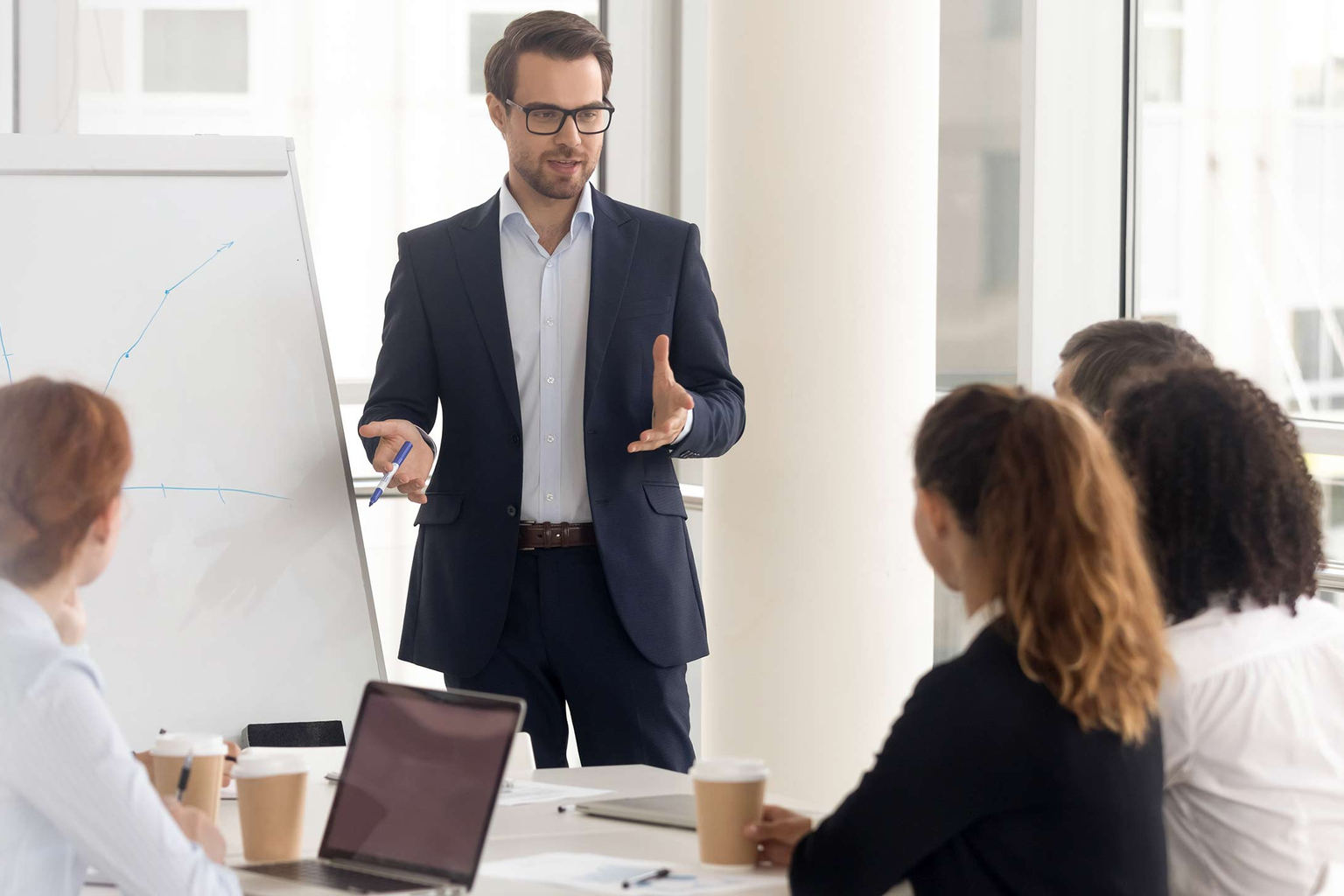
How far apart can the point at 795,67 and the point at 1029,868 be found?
206 cm

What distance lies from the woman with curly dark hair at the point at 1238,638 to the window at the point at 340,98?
295 cm

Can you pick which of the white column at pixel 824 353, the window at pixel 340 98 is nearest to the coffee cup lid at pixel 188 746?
the white column at pixel 824 353

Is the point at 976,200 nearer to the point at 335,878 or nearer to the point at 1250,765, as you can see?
the point at 1250,765

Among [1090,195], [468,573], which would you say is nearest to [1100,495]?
[468,573]

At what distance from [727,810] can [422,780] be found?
30 cm

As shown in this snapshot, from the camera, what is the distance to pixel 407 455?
94.3 inches

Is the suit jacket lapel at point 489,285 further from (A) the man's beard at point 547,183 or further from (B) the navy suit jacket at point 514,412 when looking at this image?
(A) the man's beard at point 547,183

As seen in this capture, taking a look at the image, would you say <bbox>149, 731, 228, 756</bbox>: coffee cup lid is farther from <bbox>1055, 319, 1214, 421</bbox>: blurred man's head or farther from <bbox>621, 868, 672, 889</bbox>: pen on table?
<bbox>1055, 319, 1214, 421</bbox>: blurred man's head

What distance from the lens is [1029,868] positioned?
1325mm

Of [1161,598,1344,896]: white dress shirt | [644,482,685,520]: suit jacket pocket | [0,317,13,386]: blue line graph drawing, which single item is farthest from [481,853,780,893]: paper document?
[0,317,13,386]: blue line graph drawing

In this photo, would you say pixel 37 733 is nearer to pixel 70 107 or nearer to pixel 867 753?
pixel 867 753

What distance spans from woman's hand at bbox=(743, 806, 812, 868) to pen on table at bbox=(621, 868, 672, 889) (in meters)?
0.09

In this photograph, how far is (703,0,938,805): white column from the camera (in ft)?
9.90

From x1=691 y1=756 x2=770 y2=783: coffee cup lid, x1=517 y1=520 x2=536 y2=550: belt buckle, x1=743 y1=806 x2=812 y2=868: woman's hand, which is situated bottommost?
x1=743 y1=806 x2=812 y2=868: woman's hand
